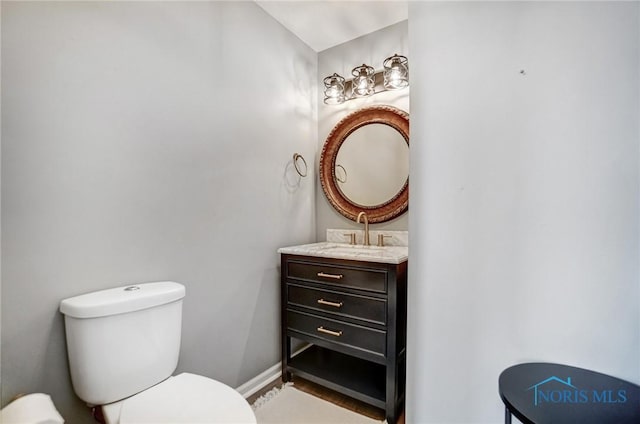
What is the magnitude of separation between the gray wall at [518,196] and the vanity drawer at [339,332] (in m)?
0.39

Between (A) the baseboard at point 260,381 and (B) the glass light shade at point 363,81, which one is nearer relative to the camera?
(A) the baseboard at point 260,381

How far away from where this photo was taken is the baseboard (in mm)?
1798

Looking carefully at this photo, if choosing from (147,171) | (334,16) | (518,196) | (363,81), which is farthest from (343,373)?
(334,16)

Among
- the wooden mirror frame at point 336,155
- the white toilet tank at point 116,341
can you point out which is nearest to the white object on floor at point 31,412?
the white toilet tank at point 116,341

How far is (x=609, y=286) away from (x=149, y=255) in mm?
1700

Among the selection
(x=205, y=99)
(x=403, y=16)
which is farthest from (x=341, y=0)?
(x=205, y=99)

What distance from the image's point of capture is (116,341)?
1.07 m

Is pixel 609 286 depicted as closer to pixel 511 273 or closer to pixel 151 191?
pixel 511 273

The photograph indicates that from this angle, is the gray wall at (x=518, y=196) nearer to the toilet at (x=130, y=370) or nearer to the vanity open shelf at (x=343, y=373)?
the vanity open shelf at (x=343, y=373)

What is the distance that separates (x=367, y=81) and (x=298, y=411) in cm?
218

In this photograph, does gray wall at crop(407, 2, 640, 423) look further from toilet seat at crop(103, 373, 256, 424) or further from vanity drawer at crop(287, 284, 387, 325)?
toilet seat at crop(103, 373, 256, 424)

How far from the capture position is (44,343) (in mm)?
1060

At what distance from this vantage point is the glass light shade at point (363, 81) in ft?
6.95

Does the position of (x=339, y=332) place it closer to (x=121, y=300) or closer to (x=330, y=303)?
(x=330, y=303)
